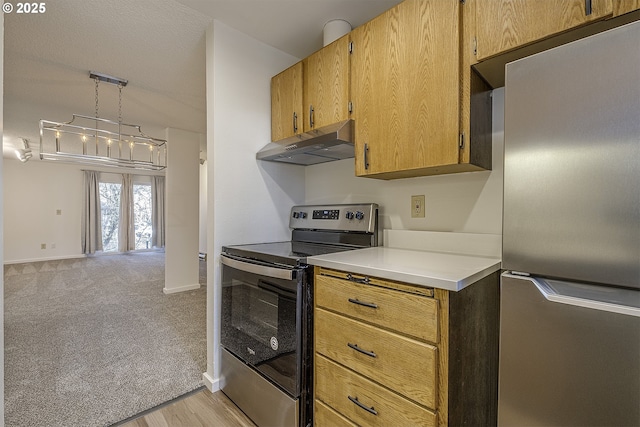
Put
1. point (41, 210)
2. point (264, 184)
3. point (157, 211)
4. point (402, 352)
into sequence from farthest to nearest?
point (157, 211), point (41, 210), point (264, 184), point (402, 352)

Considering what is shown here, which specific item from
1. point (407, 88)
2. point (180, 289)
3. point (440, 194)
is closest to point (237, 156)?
point (407, 88)

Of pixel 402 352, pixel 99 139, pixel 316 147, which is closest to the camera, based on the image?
pixel 402 352

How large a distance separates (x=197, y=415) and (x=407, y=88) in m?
2.11

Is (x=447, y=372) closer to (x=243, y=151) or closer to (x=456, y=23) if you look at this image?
(x=456, y=23)

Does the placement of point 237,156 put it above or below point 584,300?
above

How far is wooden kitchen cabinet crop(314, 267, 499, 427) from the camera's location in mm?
916

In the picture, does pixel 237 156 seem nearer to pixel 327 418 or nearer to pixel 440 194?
pixel 440 194

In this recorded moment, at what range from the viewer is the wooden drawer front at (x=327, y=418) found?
1.19 m

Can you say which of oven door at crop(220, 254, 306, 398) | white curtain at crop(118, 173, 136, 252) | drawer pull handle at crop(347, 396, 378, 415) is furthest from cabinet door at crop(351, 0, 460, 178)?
white curtain at crop(118, 173, 136, 252)

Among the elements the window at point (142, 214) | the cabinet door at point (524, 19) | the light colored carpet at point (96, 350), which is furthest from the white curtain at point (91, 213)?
the cabinet door at point (524, 19)

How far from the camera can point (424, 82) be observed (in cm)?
A: 132

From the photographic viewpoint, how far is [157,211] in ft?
26.7

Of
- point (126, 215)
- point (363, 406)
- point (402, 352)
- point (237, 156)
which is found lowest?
point (363, 406)

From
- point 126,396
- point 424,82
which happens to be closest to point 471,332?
point 424,82
